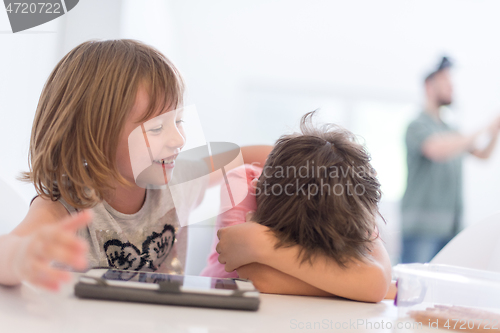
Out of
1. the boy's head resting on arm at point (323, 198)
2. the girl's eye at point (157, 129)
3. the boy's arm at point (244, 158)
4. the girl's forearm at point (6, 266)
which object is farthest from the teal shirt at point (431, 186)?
the girl's forearm at point (6, 266)

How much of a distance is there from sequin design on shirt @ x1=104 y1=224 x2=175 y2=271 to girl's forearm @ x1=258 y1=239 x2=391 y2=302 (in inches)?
9.0

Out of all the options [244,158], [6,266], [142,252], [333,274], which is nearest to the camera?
[6,266]

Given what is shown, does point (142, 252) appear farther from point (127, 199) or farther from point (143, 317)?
point (143, 317)

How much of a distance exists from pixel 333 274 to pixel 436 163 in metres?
1.31

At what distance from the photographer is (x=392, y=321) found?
375mm

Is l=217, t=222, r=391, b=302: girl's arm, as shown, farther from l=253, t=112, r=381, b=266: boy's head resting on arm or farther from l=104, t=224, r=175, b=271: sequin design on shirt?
l=104, t=224, r=175, b=271: sequin design on shirt

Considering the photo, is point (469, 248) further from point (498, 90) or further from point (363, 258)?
point (498, 90)

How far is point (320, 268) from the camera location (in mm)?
450

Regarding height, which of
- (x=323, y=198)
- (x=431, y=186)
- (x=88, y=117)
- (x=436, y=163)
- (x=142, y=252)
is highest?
(x=88, y=117)

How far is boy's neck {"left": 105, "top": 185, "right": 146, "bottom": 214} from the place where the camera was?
0.60 meters

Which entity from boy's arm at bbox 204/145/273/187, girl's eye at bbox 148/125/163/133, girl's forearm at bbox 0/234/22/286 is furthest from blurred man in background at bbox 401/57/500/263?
girl's forearm at bbox 0/234/22/286

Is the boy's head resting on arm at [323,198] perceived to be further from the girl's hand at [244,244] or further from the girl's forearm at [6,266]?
the girl's forearm at [6,266]

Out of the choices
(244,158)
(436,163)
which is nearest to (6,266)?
(244,158)

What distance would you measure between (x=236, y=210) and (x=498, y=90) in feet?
9.42
